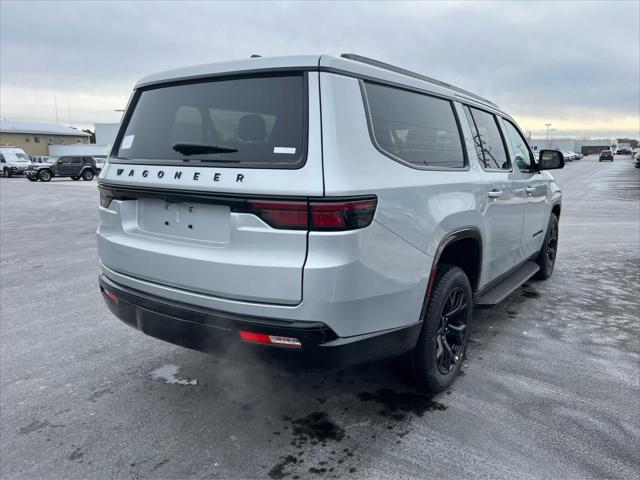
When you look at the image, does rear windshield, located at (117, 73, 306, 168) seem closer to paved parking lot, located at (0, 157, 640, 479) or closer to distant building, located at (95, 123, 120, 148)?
paved parking lot, located at (0, 157, 640, 479)

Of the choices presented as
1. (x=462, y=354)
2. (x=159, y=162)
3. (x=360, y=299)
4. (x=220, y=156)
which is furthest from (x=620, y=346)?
(x=159, y=162)

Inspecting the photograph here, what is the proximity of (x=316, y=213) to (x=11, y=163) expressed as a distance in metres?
40.5

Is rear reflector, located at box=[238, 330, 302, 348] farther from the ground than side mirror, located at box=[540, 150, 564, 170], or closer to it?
closer to it

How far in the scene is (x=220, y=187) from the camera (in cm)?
236

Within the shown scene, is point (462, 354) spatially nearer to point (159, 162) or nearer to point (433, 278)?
point (433, 278)

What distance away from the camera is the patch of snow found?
3.33m

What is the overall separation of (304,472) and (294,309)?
2.75ft

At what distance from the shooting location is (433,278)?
285 cm

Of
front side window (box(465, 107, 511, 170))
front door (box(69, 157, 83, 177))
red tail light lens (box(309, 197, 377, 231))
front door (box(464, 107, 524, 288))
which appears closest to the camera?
red tail light lens (box(309, 197, 377, 231))

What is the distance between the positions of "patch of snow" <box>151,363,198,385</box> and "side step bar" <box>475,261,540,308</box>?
220 cm

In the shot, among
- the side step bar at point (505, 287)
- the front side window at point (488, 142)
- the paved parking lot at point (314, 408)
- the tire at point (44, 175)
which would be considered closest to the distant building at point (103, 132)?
the tire at point (44, 175)

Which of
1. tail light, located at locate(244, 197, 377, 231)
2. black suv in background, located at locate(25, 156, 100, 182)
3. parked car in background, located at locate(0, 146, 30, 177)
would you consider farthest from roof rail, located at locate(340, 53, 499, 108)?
parked car in background, located at locate(0, 146, 30, 177)

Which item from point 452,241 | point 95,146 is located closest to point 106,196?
point 452,241

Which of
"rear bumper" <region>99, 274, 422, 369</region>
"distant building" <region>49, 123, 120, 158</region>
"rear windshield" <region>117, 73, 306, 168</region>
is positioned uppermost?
"distant building" <region>49, 123, 120, 158</region>
